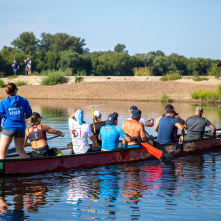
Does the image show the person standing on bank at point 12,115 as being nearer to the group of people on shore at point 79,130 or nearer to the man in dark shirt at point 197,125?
the group of people on shore at point 79,130

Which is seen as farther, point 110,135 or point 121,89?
point 121,89

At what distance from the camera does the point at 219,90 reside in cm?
3148

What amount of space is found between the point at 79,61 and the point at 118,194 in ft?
193

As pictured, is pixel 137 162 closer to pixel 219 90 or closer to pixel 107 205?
pixel 107 205

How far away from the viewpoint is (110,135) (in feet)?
30.3

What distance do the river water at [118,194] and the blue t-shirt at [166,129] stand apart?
1198mm

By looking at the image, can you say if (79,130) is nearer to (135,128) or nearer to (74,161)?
(74,161)

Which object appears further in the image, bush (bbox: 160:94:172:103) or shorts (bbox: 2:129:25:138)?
bush (bbox: 160:94:172:103)

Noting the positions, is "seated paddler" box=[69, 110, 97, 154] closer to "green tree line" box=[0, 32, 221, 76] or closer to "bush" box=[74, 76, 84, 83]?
"bush" box=[74, 76, 84, 83]

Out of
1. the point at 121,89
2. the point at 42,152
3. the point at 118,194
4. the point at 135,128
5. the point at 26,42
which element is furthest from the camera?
the point at 26,42

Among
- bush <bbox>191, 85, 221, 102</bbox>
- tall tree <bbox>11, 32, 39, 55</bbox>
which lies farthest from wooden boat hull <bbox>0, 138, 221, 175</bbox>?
tall tree <bbox>11, 32, 39, 55</bbox>

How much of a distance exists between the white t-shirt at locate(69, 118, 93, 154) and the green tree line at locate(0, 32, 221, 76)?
163ft

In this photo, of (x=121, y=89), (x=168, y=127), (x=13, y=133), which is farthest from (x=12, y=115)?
(x=121, y=89)

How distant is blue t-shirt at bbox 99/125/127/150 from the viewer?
909cm
